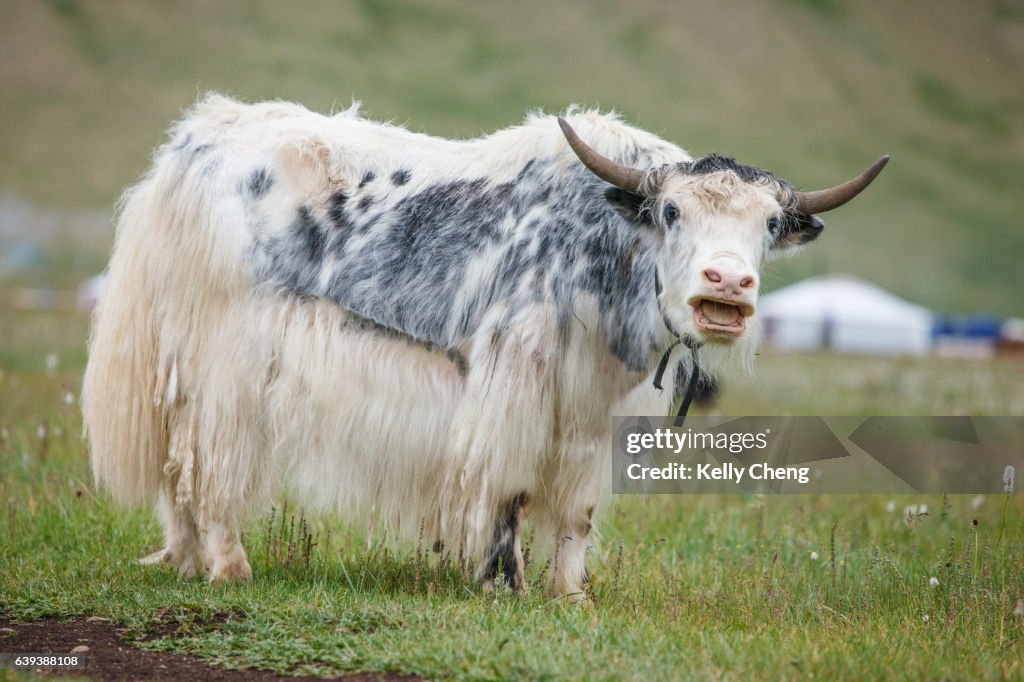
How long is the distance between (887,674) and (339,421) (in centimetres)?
253

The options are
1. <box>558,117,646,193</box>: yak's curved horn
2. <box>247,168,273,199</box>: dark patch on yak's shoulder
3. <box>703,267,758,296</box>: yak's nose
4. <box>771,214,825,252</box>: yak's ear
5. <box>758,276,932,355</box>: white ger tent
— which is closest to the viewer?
<box>703,267,758,296</box>: yak's nose

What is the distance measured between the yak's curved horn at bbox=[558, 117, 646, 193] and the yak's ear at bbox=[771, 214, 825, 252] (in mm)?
636

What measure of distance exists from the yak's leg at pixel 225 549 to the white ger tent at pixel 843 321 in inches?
1432

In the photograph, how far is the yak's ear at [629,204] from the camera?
4.83 meters

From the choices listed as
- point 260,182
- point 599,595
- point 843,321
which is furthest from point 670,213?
point 843,321

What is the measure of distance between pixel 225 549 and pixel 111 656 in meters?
1.19

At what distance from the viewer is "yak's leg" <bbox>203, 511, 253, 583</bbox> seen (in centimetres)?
538

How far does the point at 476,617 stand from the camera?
4488 mm

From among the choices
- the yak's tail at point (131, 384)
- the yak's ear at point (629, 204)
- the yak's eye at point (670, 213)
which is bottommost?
the yak's tail at point (131, 384)

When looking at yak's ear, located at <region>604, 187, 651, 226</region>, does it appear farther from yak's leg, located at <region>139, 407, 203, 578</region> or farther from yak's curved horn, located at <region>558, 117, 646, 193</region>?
yak's leg, located at <region>139, 407, 203, 578</region>

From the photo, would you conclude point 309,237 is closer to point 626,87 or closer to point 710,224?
point 710,224

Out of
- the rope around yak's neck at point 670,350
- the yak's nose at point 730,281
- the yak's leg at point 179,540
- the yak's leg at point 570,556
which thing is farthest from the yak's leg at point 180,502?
the yak's nose at point 730,281

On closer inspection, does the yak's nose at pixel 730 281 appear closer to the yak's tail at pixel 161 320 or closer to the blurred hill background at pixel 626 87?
the yak's tail at pixel 161 320

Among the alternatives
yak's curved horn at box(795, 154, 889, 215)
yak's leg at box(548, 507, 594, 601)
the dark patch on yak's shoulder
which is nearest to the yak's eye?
yak's curved horn at box(795, 154, 889, 215)
